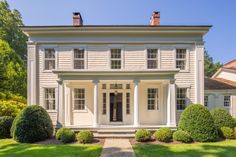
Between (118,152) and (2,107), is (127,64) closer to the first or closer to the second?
(118,152)

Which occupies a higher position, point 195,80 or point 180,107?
point 195,80

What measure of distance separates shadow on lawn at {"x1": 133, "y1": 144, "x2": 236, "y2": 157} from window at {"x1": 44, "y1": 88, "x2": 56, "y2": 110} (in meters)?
7.73

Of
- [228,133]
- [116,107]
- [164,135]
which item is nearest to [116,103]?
[116,107]

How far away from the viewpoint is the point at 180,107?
14008mm

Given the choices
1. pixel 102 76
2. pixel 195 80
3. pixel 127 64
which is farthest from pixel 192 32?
pixel 102 76

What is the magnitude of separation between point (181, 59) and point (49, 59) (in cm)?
1042

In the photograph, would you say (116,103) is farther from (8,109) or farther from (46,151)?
(8,109)

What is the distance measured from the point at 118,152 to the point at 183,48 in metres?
9.74

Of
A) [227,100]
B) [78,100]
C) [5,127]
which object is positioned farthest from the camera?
[227,100]

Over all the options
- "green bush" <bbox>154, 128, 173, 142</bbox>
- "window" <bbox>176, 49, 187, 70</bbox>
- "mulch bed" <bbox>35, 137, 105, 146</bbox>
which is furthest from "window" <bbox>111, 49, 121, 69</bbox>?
"green bush" <bbox>154, 128, 173, 142</bbox>

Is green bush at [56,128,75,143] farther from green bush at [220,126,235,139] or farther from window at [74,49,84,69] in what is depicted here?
green bush at [220,126,235,139]

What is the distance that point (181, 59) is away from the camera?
46.2 ft

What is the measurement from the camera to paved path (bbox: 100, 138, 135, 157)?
796 cm

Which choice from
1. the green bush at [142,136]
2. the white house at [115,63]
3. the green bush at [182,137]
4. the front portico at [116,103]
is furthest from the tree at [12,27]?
the green bush at [182,137]
